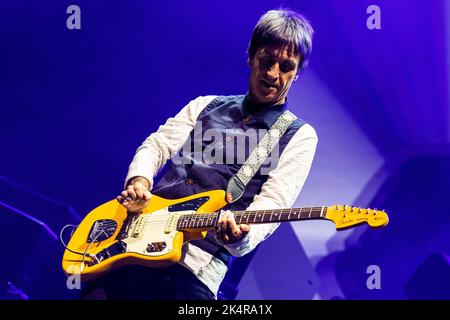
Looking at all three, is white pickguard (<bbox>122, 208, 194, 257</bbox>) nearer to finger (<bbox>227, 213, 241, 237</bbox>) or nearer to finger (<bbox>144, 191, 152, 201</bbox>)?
finger (<bbox>144, 191, 152, 201</bbox>)

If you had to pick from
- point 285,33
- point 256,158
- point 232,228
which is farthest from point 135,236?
point 285,33

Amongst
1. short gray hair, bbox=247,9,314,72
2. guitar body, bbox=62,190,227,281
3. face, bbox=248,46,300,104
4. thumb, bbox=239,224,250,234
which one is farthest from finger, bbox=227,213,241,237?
short gray hair, bbox=247,9,314,72

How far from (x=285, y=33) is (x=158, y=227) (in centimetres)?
95

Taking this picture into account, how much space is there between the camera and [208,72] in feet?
12.1

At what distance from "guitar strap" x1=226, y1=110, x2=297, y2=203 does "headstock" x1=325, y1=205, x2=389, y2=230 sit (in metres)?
0.40

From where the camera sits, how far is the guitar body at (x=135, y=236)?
258 cm

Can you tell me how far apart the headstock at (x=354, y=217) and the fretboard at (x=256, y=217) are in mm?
36

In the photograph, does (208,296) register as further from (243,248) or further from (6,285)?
(6,285)

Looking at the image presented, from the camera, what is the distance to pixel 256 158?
284 centimetres

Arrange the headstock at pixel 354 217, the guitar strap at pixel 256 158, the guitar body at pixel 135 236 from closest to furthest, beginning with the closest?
1. the headstock at pixel 354 217
2. the guitar body at pixel 135 236
3. the guitar strap at pixel 256 158

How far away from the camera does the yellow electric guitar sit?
98.8 inches

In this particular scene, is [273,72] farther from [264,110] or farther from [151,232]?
[151,232]

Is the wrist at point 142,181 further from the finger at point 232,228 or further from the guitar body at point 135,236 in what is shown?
the finger at point 232,228

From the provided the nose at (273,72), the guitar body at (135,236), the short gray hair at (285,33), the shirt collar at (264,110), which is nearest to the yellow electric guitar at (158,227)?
the guitar body at (135,236)
